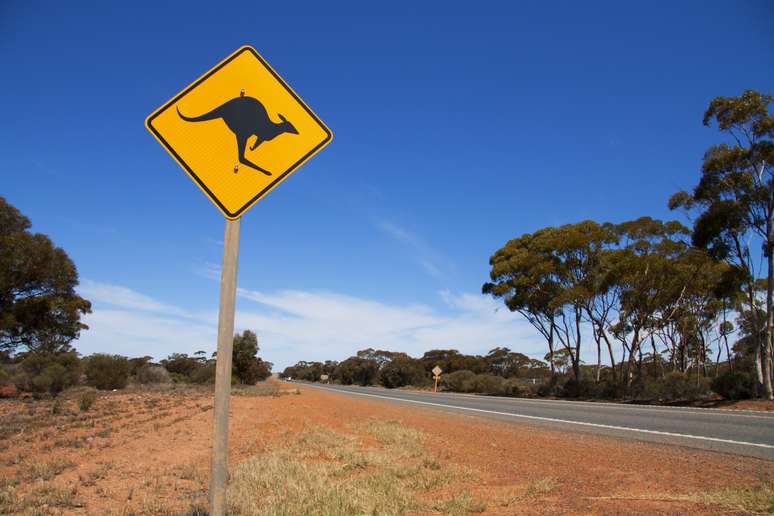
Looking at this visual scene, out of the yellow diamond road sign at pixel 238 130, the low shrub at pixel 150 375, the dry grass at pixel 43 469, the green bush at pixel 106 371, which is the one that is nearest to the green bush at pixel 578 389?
the green bush at pixel 106 371

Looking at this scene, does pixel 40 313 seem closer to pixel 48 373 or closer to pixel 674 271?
pixel 48 373

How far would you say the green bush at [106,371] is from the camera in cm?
2819

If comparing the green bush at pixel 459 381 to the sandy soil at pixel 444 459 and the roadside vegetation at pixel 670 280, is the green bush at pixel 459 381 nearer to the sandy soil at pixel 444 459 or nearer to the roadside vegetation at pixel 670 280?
the roadside vegetation at pixel 670 280

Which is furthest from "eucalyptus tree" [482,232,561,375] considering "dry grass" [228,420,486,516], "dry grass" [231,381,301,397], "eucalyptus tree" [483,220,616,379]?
"dry grass" [228,420,486,516]

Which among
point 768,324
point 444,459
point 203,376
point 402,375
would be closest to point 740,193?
point 768,324

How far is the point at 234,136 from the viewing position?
2.79 meters

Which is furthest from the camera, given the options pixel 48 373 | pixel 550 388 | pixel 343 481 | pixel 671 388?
pixel 550 388

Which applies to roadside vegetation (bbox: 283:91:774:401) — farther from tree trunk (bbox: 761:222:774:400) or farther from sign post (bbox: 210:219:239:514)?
sign post (bbox: 210:219:239:514)

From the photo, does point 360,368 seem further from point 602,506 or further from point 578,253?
point 602,506

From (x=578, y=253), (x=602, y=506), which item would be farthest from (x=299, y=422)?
(x=578, y=253)

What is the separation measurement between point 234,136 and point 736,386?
27.0 meters

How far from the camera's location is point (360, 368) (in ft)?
301

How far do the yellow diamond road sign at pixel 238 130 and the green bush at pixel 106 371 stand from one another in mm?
30254

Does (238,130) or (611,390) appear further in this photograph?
(611,390)
